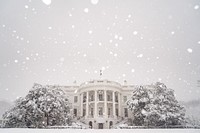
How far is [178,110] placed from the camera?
24.6m

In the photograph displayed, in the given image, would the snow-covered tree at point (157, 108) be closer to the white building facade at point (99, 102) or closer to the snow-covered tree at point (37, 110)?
the white building facade at point (99, 102)

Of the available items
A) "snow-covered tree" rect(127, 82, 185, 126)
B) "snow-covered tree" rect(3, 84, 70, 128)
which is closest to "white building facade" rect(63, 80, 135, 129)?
"snow-covered tree" rect(127, 82, 185, 126)

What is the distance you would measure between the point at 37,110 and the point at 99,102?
1600 cm

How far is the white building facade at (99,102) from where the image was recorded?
108 feet

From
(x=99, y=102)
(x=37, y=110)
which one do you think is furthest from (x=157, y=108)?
(x=37, y=110)

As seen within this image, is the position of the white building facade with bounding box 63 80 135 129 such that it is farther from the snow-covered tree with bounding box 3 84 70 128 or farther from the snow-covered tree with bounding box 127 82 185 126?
the snow-covered tree with bounding box 3 84 70 128

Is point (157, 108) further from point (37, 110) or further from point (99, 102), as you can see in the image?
point (37, 110)

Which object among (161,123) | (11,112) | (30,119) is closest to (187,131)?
(161,123)

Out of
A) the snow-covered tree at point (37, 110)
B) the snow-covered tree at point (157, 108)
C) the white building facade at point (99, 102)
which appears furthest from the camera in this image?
the white building facade at point (99, 102)

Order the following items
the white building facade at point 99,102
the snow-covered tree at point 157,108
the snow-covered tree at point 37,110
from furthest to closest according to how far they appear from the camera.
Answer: the white building facade at point 99,102 → the snow-covered tree at point 157,108 → the snow-covered tree at point 37,110

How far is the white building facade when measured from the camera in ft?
108

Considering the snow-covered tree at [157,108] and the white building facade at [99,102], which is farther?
the white building facade at [99,102]

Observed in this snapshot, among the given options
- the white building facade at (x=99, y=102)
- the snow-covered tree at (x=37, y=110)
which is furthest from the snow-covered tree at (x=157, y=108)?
the snow-covered tree at (x=37, y=110)

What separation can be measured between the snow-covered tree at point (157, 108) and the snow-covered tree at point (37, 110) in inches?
416
